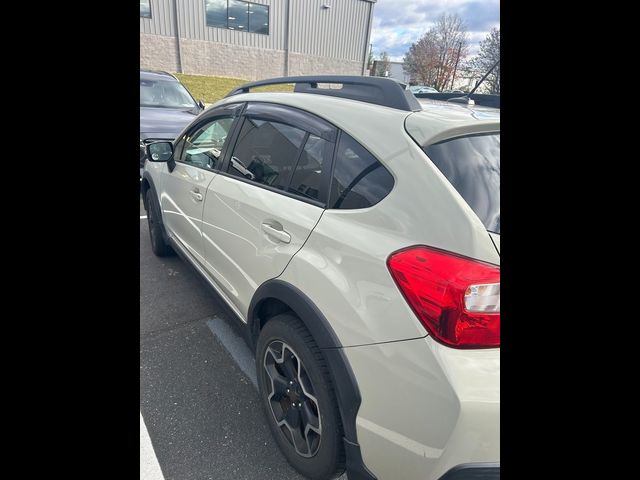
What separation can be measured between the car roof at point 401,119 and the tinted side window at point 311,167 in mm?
118

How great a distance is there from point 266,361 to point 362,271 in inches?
34.0

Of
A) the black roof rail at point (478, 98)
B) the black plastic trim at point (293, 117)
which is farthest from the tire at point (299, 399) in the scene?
the black roof rail at point (478, 98)

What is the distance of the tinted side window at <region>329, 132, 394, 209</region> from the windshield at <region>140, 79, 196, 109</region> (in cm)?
677

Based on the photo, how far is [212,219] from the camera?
240cm

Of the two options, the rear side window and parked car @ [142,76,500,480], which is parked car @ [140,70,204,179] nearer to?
parked car @ [142,76,500,480]

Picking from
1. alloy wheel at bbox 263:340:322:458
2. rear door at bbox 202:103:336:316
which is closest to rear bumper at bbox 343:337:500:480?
alloy wheel at bbox 263:340:322:458

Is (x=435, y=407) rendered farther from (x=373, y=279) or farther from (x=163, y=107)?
(x=163, y=107)

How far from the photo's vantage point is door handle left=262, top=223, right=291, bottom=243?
168 cm

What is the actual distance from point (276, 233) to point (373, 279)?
2.06 feet

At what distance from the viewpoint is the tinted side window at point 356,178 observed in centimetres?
138

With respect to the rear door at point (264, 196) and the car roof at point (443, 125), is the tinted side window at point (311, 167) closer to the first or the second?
the rear door at point (264, 196)

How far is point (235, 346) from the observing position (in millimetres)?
2684
